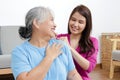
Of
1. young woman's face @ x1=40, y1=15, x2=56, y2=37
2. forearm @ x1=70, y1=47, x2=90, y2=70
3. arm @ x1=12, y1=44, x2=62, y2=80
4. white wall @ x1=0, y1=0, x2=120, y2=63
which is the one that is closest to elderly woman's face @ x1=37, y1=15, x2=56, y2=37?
young woman's face @ x1=40, y1=15, x2=56, y2=37

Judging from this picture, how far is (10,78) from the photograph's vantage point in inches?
144

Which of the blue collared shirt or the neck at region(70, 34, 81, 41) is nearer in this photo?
the blue collared shirt

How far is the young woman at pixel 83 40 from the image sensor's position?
1633 millimetres

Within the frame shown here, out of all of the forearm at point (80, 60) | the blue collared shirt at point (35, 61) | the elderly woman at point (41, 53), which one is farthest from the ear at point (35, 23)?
the forearm at point (80, 60)

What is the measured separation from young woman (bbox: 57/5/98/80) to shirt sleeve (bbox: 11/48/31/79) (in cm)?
39

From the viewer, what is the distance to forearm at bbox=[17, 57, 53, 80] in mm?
1229

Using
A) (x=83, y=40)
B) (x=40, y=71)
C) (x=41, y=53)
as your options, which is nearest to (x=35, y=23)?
(x=41, y=53)

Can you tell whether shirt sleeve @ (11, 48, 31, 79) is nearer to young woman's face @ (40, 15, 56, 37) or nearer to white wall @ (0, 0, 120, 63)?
young woman's face @ (40, 15, 56, 37)

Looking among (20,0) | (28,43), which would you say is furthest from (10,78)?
(28,43)

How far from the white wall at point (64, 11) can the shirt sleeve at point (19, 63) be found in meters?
2.63

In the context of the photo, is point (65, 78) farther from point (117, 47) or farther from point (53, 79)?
point (117, 47)

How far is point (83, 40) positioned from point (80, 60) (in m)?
0.22

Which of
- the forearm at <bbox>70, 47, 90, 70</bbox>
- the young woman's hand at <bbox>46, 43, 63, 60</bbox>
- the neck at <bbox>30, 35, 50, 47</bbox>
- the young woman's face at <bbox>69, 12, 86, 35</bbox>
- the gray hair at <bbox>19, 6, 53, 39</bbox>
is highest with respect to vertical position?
the gray hair at <bbox>19, 6, 53, 39</bbox>

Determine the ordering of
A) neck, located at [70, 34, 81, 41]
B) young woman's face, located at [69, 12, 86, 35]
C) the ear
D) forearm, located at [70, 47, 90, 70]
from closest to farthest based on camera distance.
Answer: the ear < forearm, located at [70, 47, 90, 70] < young woman's face, located at [69, 12, 86, 35] < neck, located at [70, 34, 81, 41]
